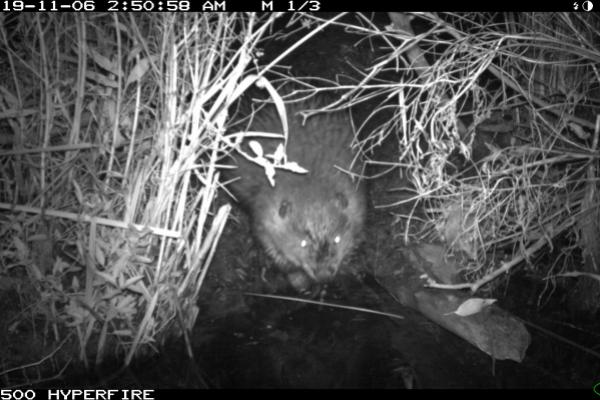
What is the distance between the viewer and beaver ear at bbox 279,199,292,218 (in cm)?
402

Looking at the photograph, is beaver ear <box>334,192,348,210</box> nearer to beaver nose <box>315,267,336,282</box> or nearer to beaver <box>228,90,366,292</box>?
beaver <box>228,90,366,292</box>

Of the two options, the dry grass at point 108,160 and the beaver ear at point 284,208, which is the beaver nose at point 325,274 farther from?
the dry grass at point 108,160

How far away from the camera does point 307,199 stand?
157 inches

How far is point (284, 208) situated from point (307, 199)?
0.20 metres

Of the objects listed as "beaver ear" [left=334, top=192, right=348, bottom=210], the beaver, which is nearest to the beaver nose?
the beaver

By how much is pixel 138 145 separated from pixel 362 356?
5.58 ft

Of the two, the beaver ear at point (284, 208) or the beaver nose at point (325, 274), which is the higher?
the beaver ear at point (284, 208)

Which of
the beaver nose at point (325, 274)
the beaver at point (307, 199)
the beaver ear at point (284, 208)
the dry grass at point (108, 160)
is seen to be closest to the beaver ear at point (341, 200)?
the beaver at point (307, 199)

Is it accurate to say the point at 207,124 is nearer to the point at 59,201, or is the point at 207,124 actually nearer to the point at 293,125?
the point at 59,201

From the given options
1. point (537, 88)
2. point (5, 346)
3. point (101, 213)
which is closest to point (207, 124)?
point (101, 213)

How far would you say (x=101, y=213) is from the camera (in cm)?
249

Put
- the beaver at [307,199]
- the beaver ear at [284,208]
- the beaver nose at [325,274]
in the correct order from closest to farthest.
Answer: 1. the beaver nose at [325,274]
2. the beaver at [307,199]
3. the beaver ear at [284,208]

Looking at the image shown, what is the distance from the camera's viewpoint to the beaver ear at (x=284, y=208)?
4.02 m

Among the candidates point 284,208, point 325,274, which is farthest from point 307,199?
point 325,274
